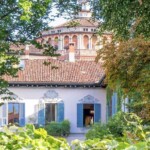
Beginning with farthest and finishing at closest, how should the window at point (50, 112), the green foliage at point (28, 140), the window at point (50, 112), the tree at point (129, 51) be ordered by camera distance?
the window at point (50, 112) → the window at point (50, 112) → the tree at point (129, 51) → the green foliage at point (28, 140)

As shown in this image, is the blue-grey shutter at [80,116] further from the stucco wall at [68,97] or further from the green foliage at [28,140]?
the green foliage at [28,140]

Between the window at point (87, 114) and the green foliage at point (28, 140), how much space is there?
2656cm

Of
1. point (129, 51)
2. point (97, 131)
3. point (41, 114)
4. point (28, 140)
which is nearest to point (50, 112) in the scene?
point (41, 114)

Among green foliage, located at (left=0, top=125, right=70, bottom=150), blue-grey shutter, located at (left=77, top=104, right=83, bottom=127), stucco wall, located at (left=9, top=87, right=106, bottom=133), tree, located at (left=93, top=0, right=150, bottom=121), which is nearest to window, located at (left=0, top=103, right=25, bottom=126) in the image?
stucco wall, located at (left=9, top=87, right=106, bottom=133)

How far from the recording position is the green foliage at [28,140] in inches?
95.4

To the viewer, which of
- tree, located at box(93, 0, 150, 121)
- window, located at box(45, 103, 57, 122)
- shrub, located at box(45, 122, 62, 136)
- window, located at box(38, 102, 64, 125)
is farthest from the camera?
window, located at box(45, 103, 57, 122)

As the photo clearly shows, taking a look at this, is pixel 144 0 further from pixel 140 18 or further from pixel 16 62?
pixel 16 62

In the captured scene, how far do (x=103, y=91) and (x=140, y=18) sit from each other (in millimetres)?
17334

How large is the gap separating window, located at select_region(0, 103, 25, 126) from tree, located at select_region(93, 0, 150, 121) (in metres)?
16.1

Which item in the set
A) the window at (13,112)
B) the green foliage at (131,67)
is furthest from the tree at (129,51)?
the window at (13,112)

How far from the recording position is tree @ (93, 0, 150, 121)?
11.6m

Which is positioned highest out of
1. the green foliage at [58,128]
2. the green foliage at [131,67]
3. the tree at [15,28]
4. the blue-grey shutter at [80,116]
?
the tree at [15,28]

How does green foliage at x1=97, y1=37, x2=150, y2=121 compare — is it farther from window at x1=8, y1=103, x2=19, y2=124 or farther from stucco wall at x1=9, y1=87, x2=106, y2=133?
window at x1=8, y1=103, x2=19, y2=124

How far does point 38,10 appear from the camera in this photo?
43.0 feet
